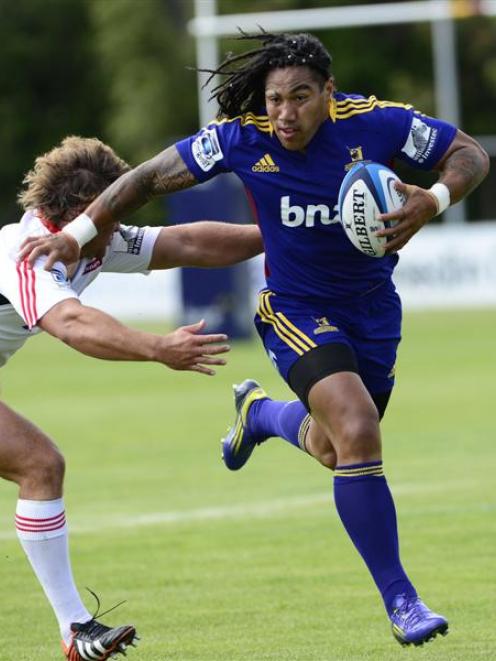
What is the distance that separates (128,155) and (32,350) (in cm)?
2664

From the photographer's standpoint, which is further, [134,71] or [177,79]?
[134,71]

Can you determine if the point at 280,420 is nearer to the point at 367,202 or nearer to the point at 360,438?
the point at 360,438

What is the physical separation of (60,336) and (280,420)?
2548 millimetres

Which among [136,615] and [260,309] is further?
[136,615]

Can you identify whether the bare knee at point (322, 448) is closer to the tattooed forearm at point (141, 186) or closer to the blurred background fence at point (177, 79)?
the tattooed forearm at point (141, 186)

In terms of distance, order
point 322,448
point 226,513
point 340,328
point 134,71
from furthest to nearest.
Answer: point 134,71, point 226,513, point 322,448, point 340,328

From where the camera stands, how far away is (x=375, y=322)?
7.16m

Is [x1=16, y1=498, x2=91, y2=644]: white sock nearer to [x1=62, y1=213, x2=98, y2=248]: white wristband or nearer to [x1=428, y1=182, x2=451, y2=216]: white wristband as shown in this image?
[x1=62, y1=213, x2=98, y2=248]: white wristband

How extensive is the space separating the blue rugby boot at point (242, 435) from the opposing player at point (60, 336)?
1.81 m

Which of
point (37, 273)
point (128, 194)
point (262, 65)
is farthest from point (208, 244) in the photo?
point (37, 273)

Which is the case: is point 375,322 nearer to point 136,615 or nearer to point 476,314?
point 136,615

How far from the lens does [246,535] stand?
981 cm

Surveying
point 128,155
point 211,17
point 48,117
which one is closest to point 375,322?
point 211,17

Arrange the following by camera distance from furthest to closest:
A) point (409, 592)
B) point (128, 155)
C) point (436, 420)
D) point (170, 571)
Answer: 1. point (128, 155)
2. point (436, 420)
3. point (170, 571)
4. point (409, 592)
